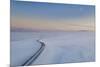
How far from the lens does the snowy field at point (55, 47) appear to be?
185 centimetres

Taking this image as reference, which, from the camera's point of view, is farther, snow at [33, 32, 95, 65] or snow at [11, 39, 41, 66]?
snow at [33, 32, 95, 65]

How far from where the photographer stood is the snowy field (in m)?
1.85

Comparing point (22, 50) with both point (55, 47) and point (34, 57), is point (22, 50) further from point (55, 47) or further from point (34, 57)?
point (55, 47)

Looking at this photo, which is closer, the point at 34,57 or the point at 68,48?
the point at 34,57

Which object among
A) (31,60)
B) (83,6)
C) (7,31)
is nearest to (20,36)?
(7,31)

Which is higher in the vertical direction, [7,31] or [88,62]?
[7,31]

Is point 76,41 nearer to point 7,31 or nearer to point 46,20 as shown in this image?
point 46,20

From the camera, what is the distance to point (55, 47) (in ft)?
6.47

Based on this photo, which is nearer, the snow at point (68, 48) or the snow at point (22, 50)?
the snow at point (22, 50)

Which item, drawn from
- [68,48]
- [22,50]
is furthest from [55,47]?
[22,50]

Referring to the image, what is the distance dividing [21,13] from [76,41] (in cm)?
62

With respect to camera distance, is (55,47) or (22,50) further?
(55,47)

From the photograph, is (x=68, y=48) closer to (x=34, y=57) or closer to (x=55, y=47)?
(x=55, y=47)

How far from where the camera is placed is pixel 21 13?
1870 millimetres
